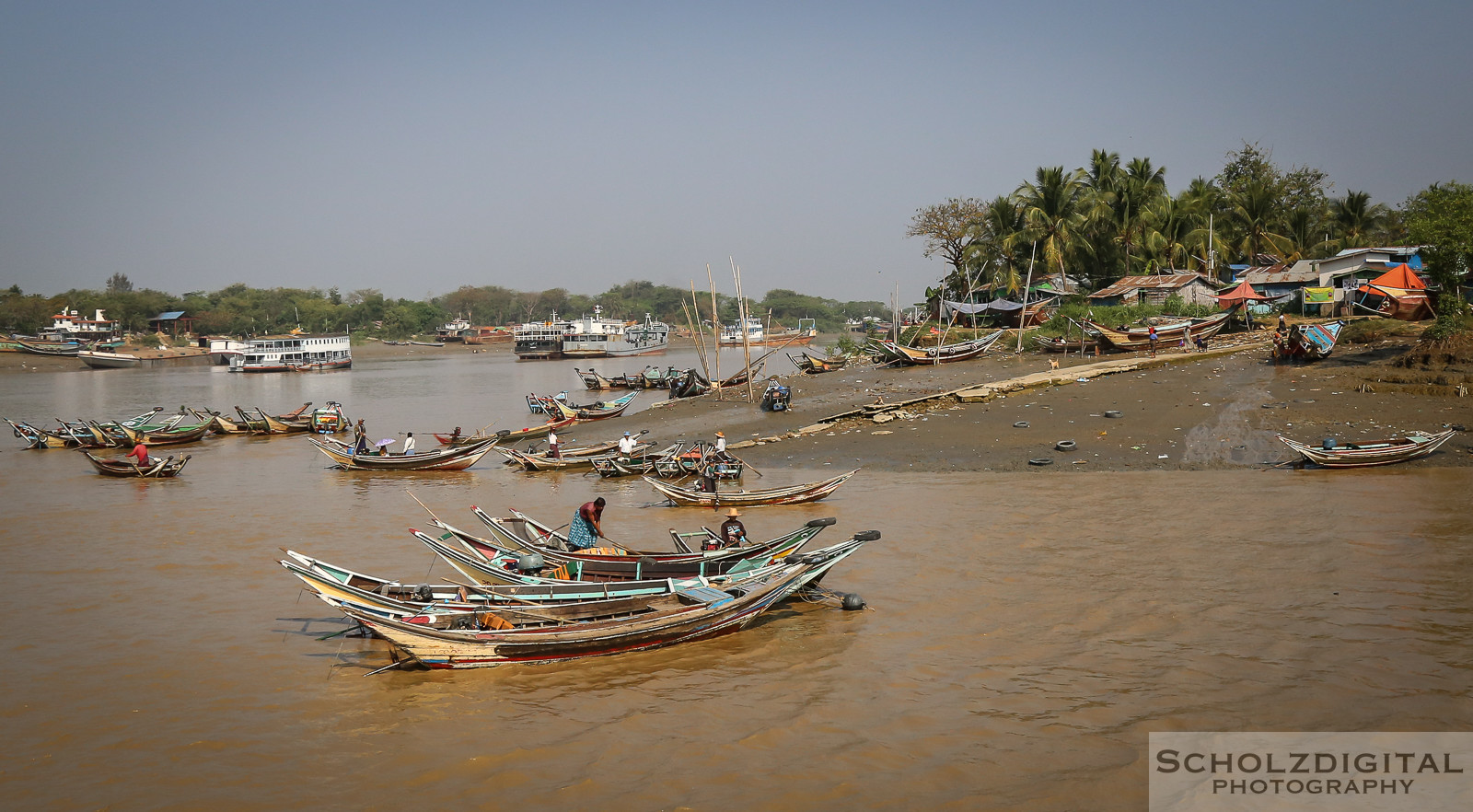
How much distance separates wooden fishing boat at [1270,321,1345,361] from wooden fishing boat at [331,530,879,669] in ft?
63.8

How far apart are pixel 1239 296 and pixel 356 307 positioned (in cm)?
9570

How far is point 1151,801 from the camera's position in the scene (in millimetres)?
5832

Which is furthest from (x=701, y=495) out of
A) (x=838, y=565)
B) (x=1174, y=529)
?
(x=1174, y=529)

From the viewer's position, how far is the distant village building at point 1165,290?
35.5 meters

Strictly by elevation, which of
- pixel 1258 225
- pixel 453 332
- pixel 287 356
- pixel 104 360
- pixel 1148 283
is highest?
pixel 1258 225

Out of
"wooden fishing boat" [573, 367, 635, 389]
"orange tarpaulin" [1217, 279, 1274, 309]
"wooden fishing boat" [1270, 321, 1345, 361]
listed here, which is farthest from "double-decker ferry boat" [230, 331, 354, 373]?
"wooden fishing boat" [1270, 321, 1345, 361]

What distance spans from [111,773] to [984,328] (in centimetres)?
3683

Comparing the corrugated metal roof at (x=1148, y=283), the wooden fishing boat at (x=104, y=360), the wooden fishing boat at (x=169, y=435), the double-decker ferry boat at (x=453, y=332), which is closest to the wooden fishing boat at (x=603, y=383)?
the wooden fishing boat at (x=169, y=435)

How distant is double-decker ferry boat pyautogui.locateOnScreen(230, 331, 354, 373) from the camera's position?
62.3m

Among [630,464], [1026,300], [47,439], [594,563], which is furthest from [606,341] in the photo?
[594,563]

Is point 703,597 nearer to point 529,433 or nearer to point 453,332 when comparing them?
point 529,433

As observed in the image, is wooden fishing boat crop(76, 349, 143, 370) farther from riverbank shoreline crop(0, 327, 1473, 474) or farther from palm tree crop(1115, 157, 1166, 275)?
palm tree crop(1115, 157, 1166, 275)

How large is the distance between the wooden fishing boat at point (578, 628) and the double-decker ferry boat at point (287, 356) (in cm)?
6135

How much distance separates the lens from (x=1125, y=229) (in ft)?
133
